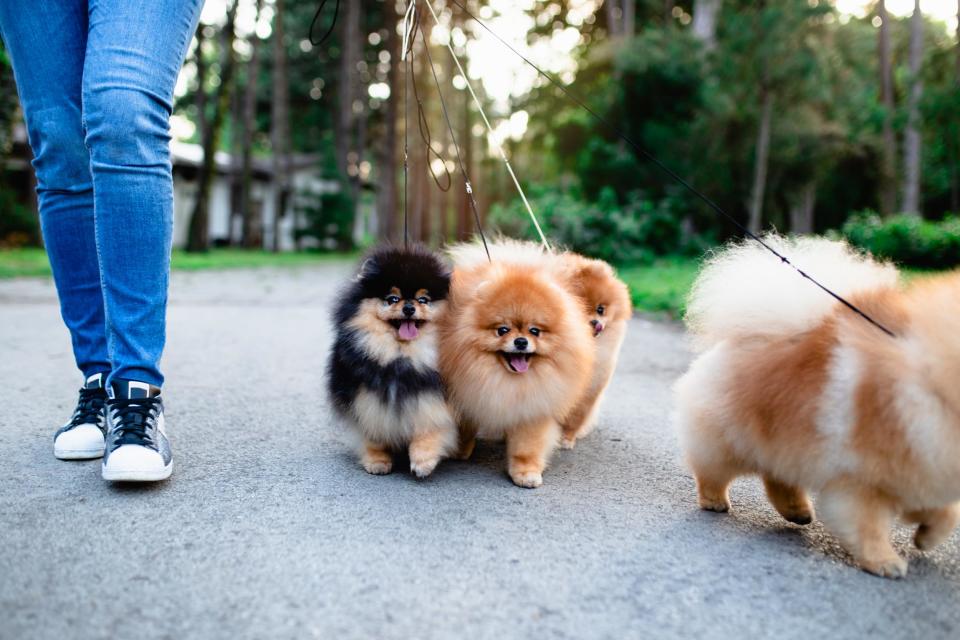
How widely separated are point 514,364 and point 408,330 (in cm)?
41

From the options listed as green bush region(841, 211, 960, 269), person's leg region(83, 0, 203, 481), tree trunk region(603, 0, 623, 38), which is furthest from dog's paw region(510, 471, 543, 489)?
tree trunk region(603, 0, 623, 38)

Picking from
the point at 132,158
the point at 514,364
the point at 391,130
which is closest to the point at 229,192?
the point at 391,130

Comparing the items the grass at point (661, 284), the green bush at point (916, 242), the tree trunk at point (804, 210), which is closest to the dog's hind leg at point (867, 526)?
the grass at point (661, 284)

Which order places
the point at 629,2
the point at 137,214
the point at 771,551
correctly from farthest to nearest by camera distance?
1. the point at 629,2
2. the point at 137,214
3. the point at 771,551

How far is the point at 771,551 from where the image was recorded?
1.99 metres

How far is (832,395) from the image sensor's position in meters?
1.89

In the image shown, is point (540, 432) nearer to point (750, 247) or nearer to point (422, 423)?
point (422, 423)

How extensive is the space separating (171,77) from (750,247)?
6.66ft

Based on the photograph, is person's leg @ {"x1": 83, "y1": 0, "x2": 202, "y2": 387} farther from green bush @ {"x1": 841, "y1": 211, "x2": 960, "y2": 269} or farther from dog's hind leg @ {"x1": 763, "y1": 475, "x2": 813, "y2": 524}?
green bush @ {"x1": 841, "y1": 211, "x2": 960, "y2": 269}

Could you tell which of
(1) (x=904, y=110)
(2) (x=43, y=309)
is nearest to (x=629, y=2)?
(1) (x=904, y=110)

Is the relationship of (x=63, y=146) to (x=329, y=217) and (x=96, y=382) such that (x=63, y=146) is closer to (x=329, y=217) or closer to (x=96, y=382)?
(x=96, y=382)

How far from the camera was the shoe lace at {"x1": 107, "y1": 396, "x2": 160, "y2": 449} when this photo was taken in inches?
86.3

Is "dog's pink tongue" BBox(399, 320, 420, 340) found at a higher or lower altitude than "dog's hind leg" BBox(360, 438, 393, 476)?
higher

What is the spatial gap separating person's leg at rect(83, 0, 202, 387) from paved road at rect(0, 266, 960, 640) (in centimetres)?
49
